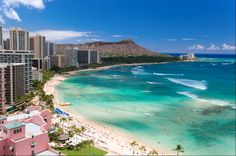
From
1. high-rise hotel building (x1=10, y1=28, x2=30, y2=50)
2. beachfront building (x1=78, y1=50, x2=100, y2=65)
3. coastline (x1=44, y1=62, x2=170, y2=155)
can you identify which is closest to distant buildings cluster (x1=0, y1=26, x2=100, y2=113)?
high-rise hotel building (x1=10, y1=28, x2=30, y2=50)

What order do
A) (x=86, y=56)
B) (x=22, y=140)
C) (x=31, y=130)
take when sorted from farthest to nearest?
(x=86, y=56)
(x=31, y=130)
(x=22, y=140)

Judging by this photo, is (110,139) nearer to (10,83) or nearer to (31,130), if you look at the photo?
(31,130)

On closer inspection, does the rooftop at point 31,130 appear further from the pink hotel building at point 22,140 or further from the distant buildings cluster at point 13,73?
the distant buildings cluster at point 13,73

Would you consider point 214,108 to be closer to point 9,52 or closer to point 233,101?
point 233,101

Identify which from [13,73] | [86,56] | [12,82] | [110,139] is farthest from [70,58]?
[110,139]

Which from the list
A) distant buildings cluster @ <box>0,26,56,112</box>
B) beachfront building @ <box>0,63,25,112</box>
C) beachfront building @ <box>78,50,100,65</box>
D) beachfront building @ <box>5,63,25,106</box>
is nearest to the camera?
beachfront building @ <box>0,63,25,112</box>

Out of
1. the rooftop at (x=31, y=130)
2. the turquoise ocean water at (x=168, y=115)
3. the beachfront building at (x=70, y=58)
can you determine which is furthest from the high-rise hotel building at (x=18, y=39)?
the rooftop at (x=31, y=130)

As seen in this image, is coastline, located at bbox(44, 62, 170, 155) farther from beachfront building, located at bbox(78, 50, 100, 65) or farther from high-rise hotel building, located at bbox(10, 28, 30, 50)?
beachfront building, located at bbox(78, 50, 100, 65)

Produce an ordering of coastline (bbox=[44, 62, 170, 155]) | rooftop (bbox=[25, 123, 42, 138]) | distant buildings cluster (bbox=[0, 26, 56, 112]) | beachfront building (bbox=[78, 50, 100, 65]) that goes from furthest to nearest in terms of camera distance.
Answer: beachfront building (bbox=[78, 50, 100, 65]), distant buildings cluster (bbox=[0, 26, 56, 112]), coastline (bbox=[44, 62, 170, 155]), rooftop (bbox=[25, 123, 42, 138])

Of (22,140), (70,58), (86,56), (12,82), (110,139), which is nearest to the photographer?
(22,140)
